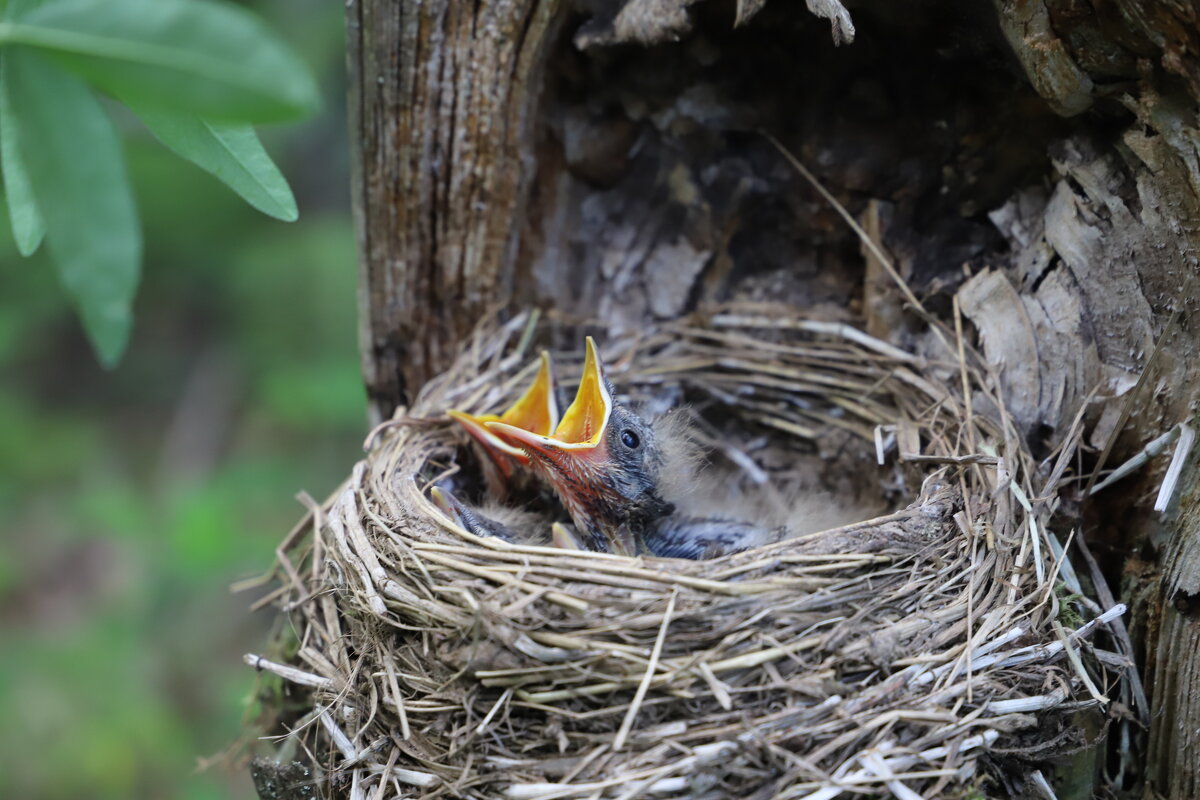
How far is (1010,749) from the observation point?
4.54ft

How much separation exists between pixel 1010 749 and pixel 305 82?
1.30 meters

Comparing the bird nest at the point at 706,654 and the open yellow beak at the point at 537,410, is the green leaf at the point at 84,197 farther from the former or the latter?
the open yellow beak at the point at 537,410

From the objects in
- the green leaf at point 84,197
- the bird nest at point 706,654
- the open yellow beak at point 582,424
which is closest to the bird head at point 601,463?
the open yellow beak at point 582,424

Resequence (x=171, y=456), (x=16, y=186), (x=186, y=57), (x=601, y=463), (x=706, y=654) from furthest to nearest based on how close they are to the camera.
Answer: (x=171, y=456)
(x=601, y=463)
(x=706, y=654)
(x=16, y=186)
(x=186, y=57)

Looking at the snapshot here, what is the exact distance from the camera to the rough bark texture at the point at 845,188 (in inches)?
61.8

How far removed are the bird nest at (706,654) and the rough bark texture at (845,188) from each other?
17 cm

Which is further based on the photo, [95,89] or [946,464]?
[946,464]

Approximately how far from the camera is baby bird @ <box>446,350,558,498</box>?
2.04m

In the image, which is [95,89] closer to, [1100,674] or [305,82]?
[305,82]

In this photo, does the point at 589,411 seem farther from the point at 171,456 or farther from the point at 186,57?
the point at 171,456

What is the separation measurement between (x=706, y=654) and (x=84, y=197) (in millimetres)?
964

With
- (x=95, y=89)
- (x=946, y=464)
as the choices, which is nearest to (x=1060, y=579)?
(x=946, y=464)

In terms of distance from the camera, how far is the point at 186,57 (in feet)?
2.70

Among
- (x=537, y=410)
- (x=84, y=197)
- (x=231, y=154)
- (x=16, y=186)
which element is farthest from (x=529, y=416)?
(x=84, y=197)
